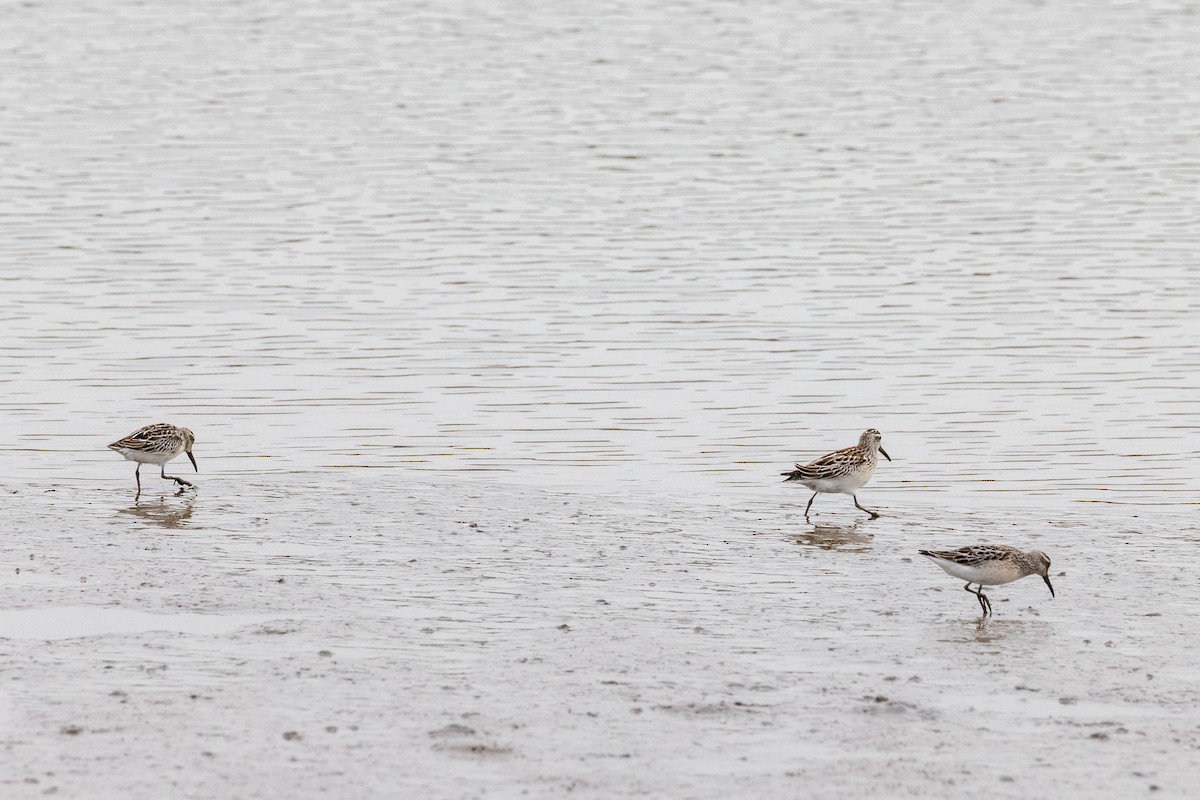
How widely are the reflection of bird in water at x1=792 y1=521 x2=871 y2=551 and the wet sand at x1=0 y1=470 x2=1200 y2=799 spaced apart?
2.0 inches

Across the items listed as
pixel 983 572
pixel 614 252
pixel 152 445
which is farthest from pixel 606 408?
pixel 614 252

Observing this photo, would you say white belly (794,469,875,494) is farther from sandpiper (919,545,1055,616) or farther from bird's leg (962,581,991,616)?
sandpiper (919,545,1055,616)

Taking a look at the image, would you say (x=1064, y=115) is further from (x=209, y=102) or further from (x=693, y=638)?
(x=693, y=638)

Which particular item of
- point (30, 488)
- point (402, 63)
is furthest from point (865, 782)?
point (402, 63)

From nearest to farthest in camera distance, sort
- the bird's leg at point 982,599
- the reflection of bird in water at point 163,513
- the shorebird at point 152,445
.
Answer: the bird's leg at point 982,599 < the reflection of bird in water at point 163,513 < the shorebird at point 152,445

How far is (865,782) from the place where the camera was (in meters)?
11.3

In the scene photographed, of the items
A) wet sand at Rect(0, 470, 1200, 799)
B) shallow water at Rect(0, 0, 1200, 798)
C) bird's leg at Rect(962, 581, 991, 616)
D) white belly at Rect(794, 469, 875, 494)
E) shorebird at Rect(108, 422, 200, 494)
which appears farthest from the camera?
shorebird at Rect(108, 422, 200, 494)

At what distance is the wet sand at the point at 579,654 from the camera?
1144cm

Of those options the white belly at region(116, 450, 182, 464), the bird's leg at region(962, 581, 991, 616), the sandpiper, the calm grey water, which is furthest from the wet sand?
the calm grey water

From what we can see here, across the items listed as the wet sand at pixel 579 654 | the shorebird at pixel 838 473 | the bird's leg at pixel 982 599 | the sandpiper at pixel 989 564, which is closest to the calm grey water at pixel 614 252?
the shorebird at pixel 838 473

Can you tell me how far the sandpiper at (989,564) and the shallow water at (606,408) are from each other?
0.32 metres

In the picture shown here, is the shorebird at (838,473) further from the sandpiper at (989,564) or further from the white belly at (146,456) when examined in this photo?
the white belly at (146,456)

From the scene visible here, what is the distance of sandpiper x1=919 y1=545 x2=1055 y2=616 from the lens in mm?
15125

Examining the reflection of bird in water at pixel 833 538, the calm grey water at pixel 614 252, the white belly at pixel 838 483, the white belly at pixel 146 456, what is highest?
the calm grey water at pixel 614 252
